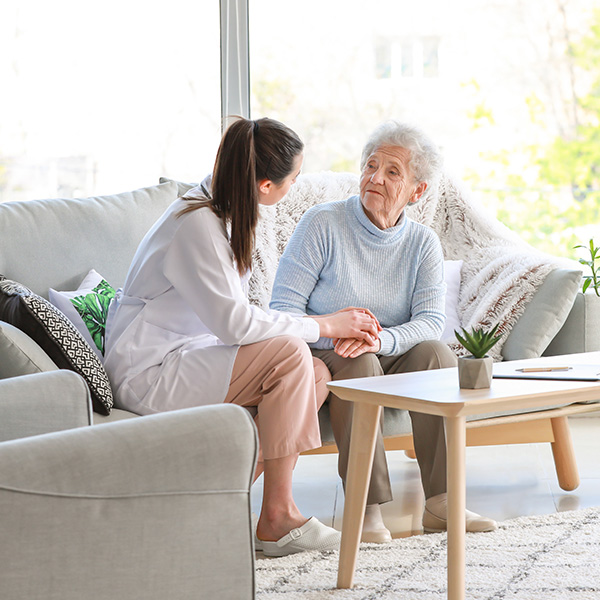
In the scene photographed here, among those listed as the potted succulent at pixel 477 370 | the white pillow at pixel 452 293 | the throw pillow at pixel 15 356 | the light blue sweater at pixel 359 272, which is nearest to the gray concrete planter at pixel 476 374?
the potted succulent at pixel 477 370

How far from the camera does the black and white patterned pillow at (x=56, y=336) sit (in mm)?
1933

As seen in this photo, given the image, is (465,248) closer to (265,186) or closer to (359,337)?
(359,337)

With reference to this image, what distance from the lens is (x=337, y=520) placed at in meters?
2.40

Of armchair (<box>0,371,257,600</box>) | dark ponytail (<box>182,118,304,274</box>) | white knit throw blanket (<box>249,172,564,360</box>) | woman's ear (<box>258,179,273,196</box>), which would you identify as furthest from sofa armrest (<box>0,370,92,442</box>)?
white knit throw blanket (<box>249,172,564,360</box>)

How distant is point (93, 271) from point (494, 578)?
132 cm

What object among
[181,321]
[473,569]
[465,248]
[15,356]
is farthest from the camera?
[465,248]

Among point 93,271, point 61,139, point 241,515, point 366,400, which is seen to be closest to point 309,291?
point 93,271

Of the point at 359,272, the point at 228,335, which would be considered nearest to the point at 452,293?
the point at 359,272

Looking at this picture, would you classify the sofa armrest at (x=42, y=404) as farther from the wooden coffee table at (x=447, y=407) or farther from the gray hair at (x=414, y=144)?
the gray hair at (x=414, y=144)

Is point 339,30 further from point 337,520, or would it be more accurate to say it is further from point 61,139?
point 337,520

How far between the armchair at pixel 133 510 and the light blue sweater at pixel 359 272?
1.32 meters

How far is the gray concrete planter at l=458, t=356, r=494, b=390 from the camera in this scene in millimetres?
1705

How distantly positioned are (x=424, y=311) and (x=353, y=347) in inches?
12.9

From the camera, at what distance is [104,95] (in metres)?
3.69
